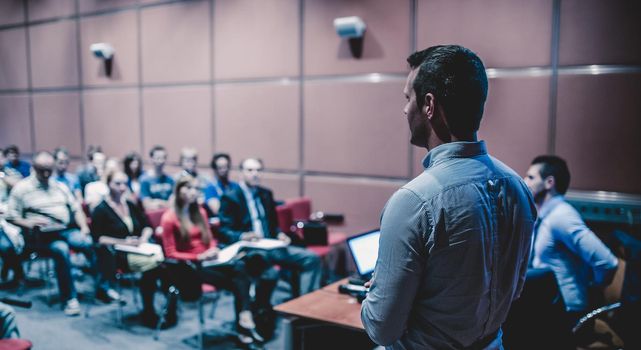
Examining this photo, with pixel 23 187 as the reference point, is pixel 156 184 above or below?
below

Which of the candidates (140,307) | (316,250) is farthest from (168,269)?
(316,250)

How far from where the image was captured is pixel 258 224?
501 cm

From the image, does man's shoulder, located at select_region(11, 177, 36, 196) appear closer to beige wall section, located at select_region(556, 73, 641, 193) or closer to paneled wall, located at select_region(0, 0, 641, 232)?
paneled wall, located at select_region(0, 0, 641, 232)

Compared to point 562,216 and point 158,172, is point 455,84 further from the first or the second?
point 158,172

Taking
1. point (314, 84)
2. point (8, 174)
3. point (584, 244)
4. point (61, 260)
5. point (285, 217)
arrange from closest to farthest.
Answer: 1. point (584, 244)
2. point (61, 260)
3. point (285, 217)
4. point (314, 84)
5. point (8, 174)

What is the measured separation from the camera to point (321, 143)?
19.2ft

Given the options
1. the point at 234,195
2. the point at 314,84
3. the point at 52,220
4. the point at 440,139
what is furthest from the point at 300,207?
the point at 440,139

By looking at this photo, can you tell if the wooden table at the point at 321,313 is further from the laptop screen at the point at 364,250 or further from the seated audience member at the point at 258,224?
the seated audience member at the point at 258,224

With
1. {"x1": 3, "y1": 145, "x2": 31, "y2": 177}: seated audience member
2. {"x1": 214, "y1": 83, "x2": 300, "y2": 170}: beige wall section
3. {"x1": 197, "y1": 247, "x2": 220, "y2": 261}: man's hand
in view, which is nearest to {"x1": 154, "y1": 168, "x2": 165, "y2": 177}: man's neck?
{"x1": 214, "y1": 83, "x2": 300, "y2": 170}: beige wall section

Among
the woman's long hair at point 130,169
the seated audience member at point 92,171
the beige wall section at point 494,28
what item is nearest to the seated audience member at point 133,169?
the woman's long hair at point 130,169

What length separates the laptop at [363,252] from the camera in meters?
3.02

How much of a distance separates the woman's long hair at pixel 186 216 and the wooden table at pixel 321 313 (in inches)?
72.2

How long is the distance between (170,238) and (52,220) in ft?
5.61

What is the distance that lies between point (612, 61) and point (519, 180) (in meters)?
3.48
